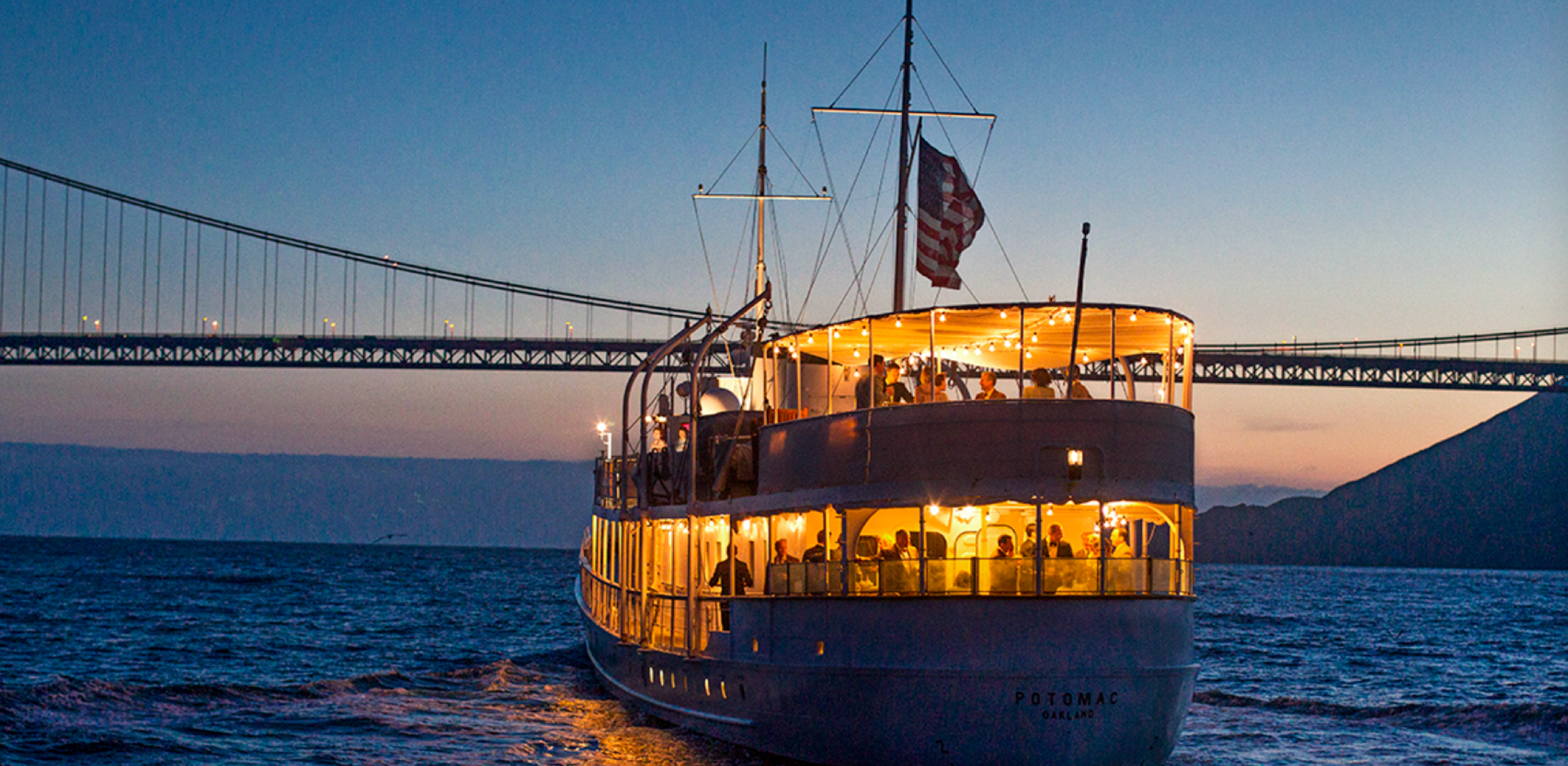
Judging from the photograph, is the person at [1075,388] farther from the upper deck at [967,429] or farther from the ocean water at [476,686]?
the ocean water at [476,686]

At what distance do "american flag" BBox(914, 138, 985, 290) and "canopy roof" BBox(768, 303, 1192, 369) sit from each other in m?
0.91

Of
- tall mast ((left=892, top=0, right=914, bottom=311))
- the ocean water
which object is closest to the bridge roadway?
the ocean water

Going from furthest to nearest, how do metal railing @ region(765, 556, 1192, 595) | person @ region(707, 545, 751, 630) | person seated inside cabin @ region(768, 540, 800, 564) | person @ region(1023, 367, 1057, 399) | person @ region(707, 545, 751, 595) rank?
person @ region(707, 545, 751, 595), person @ region(707, 545, 751, 630), person seated inside cabin @ region(768, 540, 800, 564), person @ region(1023, 367, 1057, 399), metal railing @ region(765, 556, 1192, 595)

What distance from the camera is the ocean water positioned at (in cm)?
1925

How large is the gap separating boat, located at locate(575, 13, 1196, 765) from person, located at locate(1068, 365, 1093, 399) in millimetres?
53

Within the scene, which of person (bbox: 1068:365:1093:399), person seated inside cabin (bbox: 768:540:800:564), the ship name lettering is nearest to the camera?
the ship name lettering

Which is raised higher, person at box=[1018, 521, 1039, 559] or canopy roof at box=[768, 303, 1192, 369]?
canopy roof at box=[768, 303, 1192, 369]

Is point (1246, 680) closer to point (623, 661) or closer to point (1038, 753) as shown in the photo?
point (623, 661)

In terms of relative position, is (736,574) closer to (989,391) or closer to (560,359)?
(989,391)

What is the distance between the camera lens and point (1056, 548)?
14219 mm

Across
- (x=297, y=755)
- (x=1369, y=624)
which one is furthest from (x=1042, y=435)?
(x=1369, y=624)

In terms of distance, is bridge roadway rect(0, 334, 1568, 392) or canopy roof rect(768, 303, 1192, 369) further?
bridge roadway rect(0, 334, 1568, 392)

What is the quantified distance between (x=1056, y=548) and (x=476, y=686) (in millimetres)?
15066

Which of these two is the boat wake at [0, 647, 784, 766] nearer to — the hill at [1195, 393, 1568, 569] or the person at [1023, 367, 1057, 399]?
the person at [1023, 367, 1057, 399]
